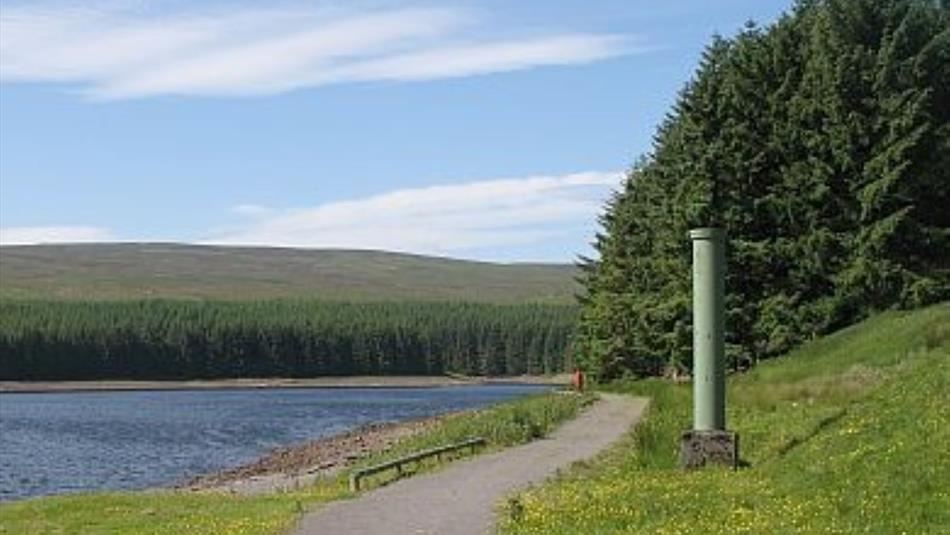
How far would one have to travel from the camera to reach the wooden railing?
92.8 ft

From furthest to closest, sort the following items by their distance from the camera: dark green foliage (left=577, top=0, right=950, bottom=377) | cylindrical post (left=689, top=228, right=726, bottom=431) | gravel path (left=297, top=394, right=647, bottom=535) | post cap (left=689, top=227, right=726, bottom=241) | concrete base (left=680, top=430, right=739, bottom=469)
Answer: dark green foliage (left=577, top=0, right=950, bottom=377), post cap (left=689, top=227, right=726, bottom=241), cylindrical post (left=689, top=228, right=726, bottom=431), concrete base (left=680, top=430, right=739, bottom=469), gravel path (left=297, top=394, right=647, bottom=535)

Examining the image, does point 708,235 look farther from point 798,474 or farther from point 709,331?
point 798,474

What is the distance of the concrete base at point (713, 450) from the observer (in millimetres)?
24078

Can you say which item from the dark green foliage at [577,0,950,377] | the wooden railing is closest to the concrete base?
the wooden railing

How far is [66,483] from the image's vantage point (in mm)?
46031

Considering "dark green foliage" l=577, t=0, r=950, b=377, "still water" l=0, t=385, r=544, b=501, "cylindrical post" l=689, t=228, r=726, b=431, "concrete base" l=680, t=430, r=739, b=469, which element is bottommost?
"still water" l=0, t=385, r=544, b=501

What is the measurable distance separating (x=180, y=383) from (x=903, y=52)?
15220 centimetres

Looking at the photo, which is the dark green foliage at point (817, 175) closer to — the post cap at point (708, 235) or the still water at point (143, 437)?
the still water at point (143, 437)

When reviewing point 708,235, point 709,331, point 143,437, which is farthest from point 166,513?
point 143,437

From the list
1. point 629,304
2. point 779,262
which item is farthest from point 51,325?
point 779,262

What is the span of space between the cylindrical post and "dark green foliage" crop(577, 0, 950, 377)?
23.0 meters

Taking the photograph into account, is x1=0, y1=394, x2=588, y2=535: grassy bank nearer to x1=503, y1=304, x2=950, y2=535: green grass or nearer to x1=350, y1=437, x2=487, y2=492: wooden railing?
x1=350, y1=437, x2=487, y2=492: wooden railing

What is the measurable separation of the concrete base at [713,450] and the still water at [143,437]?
22.8 meters

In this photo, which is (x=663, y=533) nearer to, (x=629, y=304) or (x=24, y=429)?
(x=629, y=304)
